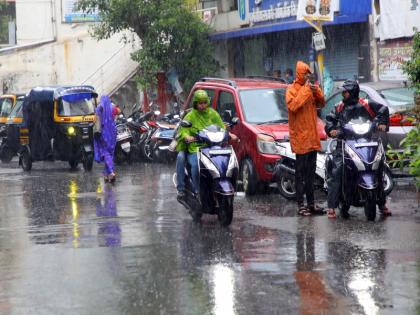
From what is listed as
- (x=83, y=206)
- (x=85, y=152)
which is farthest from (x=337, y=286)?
(x=85, y=152)

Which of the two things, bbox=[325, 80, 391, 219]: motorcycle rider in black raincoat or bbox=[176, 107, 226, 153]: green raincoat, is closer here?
bbox=[325, 80, 391, 219]: motorcycle rider in black raincoat

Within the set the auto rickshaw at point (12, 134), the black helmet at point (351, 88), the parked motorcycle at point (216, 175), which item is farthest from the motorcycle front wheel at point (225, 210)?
the auto rickshaw at point (12, 134)

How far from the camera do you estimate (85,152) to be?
21.5m

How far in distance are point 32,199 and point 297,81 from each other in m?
5.46

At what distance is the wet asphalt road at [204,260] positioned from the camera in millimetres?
7262

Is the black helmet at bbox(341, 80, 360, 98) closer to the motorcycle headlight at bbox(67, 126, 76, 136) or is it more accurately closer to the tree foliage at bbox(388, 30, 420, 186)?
the tree foliage at bbox(388, 30, 420, 186)

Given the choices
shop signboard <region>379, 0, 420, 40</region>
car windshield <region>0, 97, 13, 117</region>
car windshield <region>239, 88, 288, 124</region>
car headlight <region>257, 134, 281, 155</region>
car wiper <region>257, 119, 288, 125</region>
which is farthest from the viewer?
car windshield <region>0, 97, 13, 117</region>

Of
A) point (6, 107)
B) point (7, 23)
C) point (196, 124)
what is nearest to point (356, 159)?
point (196, 124)

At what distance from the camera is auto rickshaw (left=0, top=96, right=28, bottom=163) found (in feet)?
82.8

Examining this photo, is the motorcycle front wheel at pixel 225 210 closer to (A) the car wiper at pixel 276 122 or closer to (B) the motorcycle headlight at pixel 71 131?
(A) the car wiper at pixel 276 122

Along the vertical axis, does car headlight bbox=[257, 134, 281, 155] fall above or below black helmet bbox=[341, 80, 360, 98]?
below

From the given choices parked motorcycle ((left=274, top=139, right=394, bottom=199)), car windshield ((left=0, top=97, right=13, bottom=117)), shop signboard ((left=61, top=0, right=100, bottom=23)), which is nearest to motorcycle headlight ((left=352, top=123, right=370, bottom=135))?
parked motorcycle ((left=274, top=139, right=394, bottom=199))

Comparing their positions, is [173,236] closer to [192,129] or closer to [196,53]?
[192,129]

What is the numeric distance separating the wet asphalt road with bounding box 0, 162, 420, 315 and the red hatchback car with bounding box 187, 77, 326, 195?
1.78 ft
